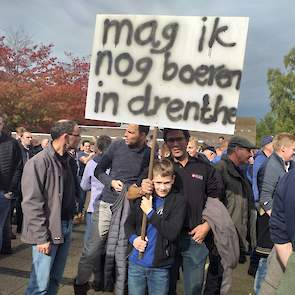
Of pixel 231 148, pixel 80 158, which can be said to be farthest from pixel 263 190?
pixel 80 158

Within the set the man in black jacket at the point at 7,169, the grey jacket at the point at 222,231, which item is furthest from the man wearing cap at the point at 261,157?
the man in black jacket at the point at 7,169

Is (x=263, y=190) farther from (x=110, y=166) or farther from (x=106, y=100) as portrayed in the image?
(x=106, y=100)

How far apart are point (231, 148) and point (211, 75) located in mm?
1676

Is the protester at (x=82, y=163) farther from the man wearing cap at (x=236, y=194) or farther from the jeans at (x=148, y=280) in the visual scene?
the jeans at (x=148, y=280)

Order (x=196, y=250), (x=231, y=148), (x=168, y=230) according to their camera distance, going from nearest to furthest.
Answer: (x=168, y=230) < (x=196, y=250) < (x=231, y=148)

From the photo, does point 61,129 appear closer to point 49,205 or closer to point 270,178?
point 49,205

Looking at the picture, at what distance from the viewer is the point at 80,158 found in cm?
952

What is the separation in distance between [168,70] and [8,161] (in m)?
2.84

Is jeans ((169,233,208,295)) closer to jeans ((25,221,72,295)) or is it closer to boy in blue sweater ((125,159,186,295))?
boy in blue sweater ((125,159,186,295))

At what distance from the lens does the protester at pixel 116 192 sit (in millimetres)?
3873

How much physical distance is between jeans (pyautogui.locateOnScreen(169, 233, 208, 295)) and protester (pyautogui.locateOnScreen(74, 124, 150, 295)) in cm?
66

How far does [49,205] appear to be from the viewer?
3393 mm

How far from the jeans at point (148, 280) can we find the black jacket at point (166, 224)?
73 mm

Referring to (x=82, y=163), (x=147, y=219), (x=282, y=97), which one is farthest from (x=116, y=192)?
(x=282, y=97)
